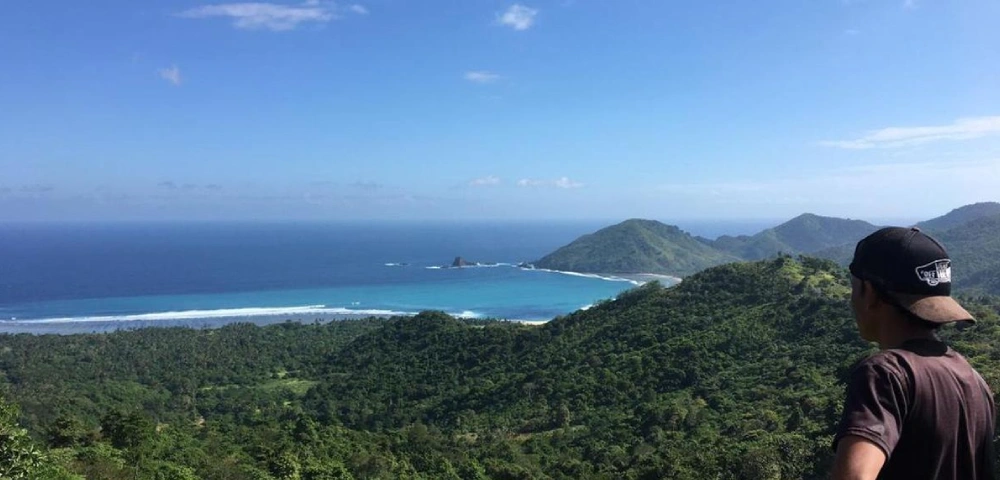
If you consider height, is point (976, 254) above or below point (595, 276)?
above

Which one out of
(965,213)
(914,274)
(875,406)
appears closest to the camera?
(875,406)

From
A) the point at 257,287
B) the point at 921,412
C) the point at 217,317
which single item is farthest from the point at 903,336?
the point at 257,287

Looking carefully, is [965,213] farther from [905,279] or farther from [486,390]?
[905,279]

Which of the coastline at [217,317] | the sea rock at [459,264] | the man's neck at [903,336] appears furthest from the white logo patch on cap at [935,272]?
the sea rock at [459,264]

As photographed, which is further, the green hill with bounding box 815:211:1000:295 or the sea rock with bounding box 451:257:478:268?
the sea rock with bounding box 451:257:478:268

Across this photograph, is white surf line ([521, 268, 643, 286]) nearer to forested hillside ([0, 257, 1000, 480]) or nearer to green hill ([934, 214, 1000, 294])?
green hill ([934, 214, 1000, 294])

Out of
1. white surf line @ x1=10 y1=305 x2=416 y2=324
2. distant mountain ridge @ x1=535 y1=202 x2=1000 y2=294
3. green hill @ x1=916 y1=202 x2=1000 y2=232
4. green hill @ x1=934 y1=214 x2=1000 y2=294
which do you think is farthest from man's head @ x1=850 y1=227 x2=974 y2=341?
green hill @ x1=916 y1=202 x2=1000 y2=232

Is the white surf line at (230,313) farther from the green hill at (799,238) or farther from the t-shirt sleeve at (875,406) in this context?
the green hill at (799,238)
